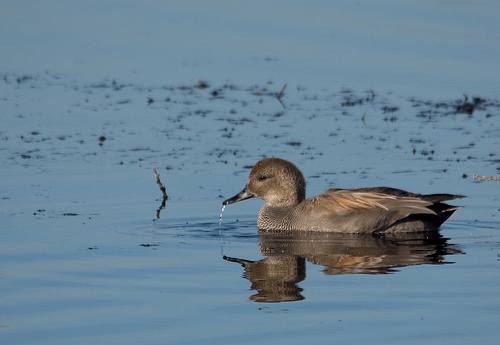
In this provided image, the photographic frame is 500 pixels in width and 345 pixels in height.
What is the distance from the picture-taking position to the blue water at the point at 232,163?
8.02 metres

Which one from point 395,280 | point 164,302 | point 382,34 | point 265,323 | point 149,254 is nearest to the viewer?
point 265,323

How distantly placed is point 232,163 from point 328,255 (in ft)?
11.2

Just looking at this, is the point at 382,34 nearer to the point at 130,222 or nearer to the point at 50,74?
the point at 50,74

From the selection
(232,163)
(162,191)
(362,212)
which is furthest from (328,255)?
(232,163)

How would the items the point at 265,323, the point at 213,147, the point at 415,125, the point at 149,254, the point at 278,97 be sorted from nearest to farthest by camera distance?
1. the point at 265,323
2. the point at 149,254
3. the point at 213,147
4. the point at 415,125
5. the point at 278,97

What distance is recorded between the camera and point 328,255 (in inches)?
399

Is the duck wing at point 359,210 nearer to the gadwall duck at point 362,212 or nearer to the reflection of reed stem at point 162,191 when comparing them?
the gadwall duck at point 362,212

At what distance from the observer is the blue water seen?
802cm

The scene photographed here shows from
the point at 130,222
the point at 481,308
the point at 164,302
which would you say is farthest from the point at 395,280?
the point at 130,222

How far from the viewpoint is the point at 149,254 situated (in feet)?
32.7

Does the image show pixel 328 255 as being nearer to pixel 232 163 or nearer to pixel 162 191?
pixel 162 191

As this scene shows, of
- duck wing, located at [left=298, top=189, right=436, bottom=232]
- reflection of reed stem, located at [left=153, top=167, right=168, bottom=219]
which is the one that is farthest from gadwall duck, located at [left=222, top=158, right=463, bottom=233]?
reflection of reed stem, located at [left=153, top=167, right=168, bottom=219]

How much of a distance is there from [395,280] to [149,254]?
2180mm

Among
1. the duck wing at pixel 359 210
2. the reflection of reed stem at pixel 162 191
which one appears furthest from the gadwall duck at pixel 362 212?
the reflection of reed stem at pixel 162 191
